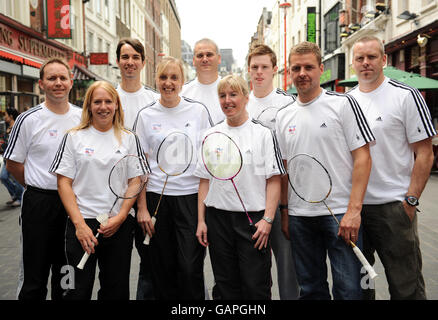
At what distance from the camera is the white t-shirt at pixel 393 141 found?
3.26 metres

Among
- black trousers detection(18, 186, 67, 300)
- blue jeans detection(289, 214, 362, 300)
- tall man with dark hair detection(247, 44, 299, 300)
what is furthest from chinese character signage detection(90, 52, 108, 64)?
blue jeans detection(289, 214, 362, 300)

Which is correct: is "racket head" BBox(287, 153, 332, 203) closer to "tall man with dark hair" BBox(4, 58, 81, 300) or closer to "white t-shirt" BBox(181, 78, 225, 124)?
"white t-shirt" BBox(181, 78, 225, 124)

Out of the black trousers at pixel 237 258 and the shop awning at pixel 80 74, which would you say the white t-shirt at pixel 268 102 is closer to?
the black trousers at pixel 237 258

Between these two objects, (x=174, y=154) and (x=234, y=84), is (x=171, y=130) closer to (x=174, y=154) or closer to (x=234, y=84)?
(x=174, y=154)

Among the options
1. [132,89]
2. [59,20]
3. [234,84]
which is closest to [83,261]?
[234,84]

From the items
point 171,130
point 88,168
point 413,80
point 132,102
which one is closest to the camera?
point 88,168

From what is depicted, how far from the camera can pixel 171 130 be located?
3664 millimetres

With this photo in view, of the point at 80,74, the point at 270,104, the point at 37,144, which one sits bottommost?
the point at 37,144

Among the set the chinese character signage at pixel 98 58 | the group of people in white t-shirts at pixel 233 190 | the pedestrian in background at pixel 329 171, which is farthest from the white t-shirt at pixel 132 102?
the chinese character signage at pixel 98 58

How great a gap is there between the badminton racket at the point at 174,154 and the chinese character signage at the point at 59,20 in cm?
1751

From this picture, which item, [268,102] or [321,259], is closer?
[321,259]

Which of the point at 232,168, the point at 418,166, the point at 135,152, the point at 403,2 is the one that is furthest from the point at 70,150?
the point at 403,2

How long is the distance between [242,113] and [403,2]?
1800 centimetres
